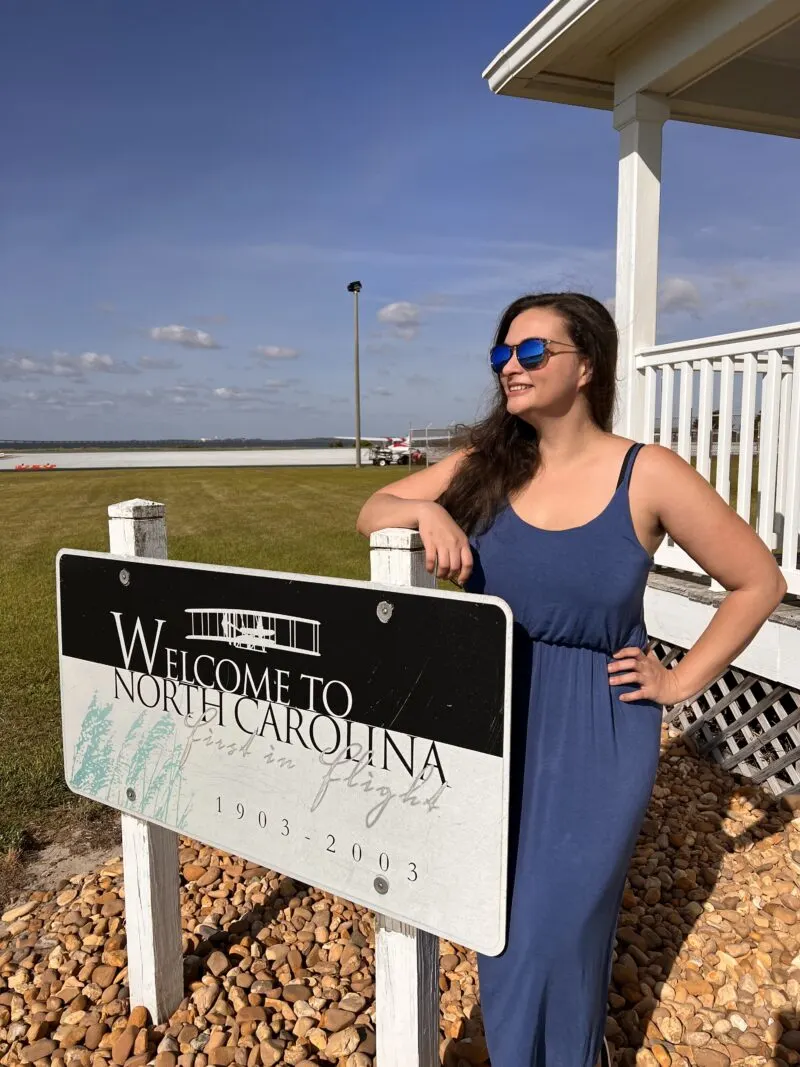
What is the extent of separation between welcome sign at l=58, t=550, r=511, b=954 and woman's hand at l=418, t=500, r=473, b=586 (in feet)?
0.37

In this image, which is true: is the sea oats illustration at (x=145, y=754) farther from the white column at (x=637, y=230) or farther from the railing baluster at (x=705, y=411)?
the white column at (x=637, y=230)

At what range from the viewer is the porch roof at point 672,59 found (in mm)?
3832

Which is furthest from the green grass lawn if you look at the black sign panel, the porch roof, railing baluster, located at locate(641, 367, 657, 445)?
the porch roof

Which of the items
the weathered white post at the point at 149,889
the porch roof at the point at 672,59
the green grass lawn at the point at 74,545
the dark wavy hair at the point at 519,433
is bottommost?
the green grass lawn at the point at 74,545

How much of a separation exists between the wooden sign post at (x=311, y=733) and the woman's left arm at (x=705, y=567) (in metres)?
0.34

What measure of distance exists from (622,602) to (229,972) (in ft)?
6.07

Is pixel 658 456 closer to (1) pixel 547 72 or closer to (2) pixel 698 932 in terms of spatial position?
(2) pixel 698 932

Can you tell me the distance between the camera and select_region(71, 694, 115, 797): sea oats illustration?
6.87 feet

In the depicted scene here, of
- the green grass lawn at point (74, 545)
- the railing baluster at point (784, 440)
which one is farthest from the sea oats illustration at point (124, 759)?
the railing baluster at point (784, 440)

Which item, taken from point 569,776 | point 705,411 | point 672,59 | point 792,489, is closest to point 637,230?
point 672,59

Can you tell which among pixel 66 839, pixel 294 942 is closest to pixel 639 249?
pixel 294 942

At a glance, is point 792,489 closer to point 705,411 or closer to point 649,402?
point 705,411

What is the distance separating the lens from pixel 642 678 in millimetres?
1506

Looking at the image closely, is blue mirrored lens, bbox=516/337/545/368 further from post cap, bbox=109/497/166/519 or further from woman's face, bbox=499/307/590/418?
post cap, bbox=109/497/166/519
